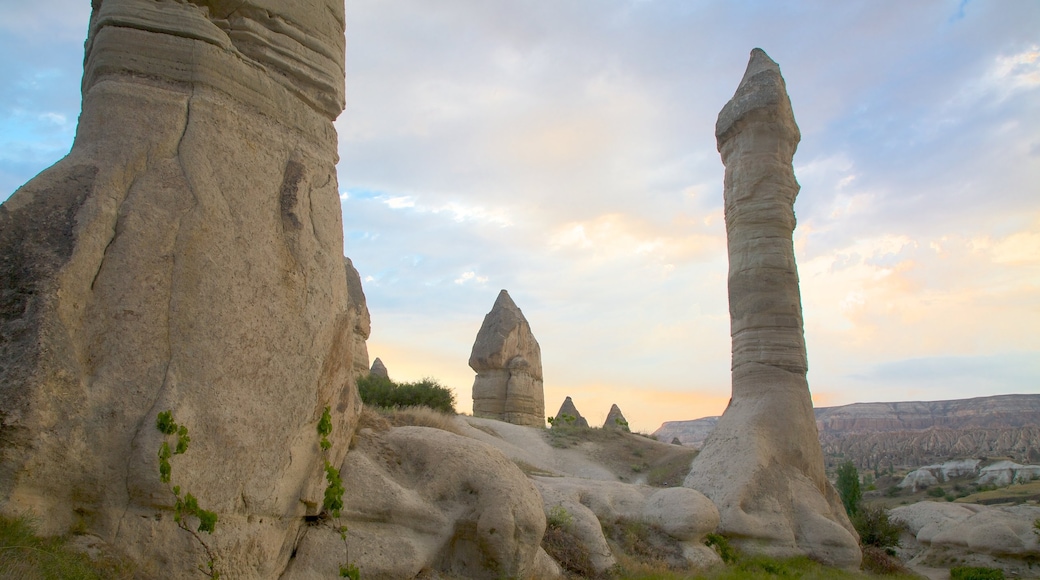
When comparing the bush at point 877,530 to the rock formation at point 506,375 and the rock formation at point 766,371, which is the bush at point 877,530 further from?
the rock formation at point 506,375

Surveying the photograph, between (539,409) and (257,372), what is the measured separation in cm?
1952

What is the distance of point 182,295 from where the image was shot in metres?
4.45

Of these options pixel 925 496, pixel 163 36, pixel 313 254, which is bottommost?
pixel 925 496

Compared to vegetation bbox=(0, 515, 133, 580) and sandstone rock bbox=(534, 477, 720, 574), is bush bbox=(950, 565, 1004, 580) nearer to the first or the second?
sandstone rock bbox=(534, 477, 720, 574)

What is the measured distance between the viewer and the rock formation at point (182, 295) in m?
3.91

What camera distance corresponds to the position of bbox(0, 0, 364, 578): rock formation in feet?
12.8

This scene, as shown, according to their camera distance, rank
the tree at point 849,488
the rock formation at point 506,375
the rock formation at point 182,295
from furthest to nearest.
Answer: the rock formation at point 506,375 → the tree at point 849,488 → the rock formation at point 182,295

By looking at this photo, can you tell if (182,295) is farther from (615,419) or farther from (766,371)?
(615,419)

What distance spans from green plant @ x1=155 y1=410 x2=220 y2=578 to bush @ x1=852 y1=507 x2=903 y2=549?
13.1 m

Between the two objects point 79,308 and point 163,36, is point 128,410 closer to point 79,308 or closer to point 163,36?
point 79,308

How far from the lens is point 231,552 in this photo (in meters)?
4.29

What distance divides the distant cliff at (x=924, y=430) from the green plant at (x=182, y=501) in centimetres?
3183

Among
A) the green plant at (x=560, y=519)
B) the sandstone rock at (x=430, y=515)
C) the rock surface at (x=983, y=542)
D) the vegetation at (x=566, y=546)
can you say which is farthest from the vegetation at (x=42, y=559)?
the rock surface at (x=983, y=542)

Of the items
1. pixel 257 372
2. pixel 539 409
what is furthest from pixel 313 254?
pixel 539 409
